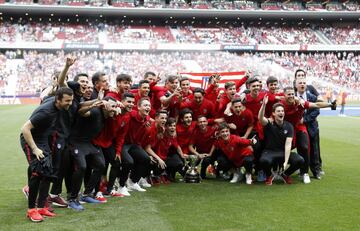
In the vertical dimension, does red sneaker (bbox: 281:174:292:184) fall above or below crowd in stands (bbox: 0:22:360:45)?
below

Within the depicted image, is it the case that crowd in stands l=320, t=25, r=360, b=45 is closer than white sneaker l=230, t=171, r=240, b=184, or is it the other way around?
white sneaker l=230, t=171, r=240, b=184

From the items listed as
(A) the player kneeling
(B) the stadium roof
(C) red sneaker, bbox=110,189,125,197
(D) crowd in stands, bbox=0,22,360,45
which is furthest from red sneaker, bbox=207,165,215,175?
(B) the stadium roof

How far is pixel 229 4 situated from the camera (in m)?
53.2

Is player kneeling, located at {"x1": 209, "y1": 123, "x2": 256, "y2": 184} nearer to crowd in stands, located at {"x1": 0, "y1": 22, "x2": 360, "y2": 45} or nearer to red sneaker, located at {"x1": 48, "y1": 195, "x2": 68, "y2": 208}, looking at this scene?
red sneaker, located at {"x1": 48, "y1": 195, "x2": 68, "y2": 208}

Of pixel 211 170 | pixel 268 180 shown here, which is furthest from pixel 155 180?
pixel 268 180

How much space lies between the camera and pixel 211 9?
167 feet

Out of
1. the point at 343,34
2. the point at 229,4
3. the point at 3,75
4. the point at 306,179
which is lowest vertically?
the point at 3,75

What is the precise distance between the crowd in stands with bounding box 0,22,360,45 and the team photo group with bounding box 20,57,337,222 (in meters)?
40.1

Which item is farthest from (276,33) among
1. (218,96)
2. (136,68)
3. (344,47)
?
(218,96)

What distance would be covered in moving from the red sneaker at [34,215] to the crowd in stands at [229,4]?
4577 centimetres

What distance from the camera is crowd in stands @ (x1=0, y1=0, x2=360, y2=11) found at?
1943 inches

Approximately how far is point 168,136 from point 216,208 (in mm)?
2270

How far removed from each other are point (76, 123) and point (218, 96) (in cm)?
328

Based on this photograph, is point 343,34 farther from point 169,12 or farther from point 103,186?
point 103,186
